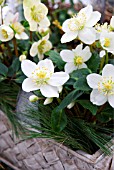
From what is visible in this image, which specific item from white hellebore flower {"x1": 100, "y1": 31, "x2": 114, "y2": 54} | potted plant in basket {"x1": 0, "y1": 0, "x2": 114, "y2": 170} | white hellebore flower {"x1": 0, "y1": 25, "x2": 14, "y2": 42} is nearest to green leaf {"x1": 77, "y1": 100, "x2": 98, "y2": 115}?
potted plant in basket {"x1": 0, "y1": 0, "x2": 114, "y2": 170}

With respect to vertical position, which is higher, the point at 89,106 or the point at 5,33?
the point at 5,33

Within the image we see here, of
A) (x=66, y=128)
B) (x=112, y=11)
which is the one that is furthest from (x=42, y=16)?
(x=112, y=11)

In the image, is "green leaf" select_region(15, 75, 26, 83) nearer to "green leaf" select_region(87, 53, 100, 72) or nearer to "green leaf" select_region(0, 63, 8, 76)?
"green leaf" select_region(0, 63, 8, 76)

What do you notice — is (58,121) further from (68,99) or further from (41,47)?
(41,47)

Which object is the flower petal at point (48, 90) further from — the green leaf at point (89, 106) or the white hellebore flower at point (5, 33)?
the white hellebore flower at point (5, 33)

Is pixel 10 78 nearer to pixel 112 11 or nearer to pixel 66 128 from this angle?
pixel 66 128

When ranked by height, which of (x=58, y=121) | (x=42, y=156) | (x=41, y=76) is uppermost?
(x=41, y=76)

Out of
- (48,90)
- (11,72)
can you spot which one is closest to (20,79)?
(11,72)
